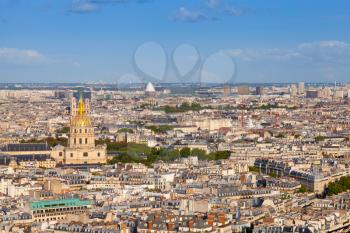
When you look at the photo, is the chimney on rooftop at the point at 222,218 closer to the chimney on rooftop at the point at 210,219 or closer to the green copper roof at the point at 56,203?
the chimney on rooftop at the point at 210,219

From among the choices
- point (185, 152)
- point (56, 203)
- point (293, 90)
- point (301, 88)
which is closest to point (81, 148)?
point (185, 152)

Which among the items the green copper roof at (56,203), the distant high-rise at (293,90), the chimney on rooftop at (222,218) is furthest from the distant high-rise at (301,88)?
the chimney on rooftop at (222,218)

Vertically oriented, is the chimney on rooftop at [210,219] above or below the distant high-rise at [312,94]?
below

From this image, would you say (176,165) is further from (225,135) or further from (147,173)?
(225,135)

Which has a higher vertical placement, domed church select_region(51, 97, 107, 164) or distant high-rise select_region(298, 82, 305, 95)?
distant high-rise select_region(298, 82, 305, 95)

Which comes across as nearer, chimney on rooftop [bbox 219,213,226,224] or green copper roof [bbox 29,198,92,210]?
chimney on rooftop [bbox 219,213,226,224]

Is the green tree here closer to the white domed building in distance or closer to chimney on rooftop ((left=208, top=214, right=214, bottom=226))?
chimney on rooftop ((left=208, top=214, right=214, bottom=226))

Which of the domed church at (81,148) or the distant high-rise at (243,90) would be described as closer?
the domed church at (81,148)

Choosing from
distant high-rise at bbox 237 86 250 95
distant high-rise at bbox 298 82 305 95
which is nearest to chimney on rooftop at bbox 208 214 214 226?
distant high-rise at bbox 237 86 250 95

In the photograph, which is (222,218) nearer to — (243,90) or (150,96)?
(150,96)
